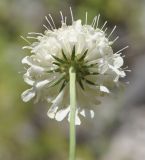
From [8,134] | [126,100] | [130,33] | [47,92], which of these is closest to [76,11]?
[130,33]

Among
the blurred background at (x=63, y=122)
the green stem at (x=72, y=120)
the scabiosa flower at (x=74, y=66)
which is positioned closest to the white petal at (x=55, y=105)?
the scabiosa flower at (x=74, y=66)

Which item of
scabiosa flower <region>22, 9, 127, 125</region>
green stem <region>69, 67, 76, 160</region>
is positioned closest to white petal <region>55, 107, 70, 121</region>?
scabiosa flower <region>22, 9, 127, 125</region>

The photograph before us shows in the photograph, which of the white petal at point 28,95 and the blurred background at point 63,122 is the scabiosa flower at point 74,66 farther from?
the blurred background at point 63,122

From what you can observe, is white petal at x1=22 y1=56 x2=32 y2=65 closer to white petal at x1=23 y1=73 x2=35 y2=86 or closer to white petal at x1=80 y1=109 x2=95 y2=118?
white petal at x1=23 y1=73 x2=35 y2=86

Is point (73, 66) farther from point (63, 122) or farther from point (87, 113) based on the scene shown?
point (63, 122)

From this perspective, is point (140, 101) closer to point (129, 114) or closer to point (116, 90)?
point (129, 114)

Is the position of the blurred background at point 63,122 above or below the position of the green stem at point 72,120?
above
